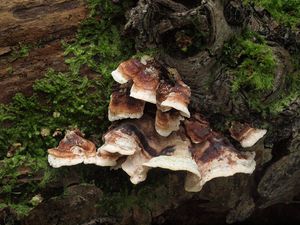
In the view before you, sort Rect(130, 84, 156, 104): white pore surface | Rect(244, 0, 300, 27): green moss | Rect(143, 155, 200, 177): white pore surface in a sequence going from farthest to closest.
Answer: Rect(244, 0, 300, 27): green moss < Rect(130, 84, 156, 104): white pore surface < Rect(143, 155, 200, 177): white pore surface

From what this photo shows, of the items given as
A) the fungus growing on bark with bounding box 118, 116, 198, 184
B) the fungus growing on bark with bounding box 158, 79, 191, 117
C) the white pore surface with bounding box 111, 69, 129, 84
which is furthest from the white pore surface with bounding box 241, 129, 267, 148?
the white pore surface with bounding box 111, 69, 129, 84

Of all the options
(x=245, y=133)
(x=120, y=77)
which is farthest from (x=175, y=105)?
(x=245, y=133)

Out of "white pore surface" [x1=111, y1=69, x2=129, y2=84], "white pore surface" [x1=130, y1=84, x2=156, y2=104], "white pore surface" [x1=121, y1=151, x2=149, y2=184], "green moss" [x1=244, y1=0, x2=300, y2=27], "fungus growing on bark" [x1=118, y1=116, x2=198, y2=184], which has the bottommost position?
"white pore surface" [x1=121, y1=151, x2=149, y2=184]

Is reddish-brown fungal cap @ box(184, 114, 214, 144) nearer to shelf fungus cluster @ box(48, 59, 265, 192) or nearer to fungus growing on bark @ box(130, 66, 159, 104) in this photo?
shelf fungus cluster @ box(48, 59, 265, 192)

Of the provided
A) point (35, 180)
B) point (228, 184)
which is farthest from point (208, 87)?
point (35, 180)

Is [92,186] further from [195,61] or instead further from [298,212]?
[298,212]

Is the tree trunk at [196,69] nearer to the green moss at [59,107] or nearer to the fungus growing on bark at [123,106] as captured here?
the green moss at [59,107]
